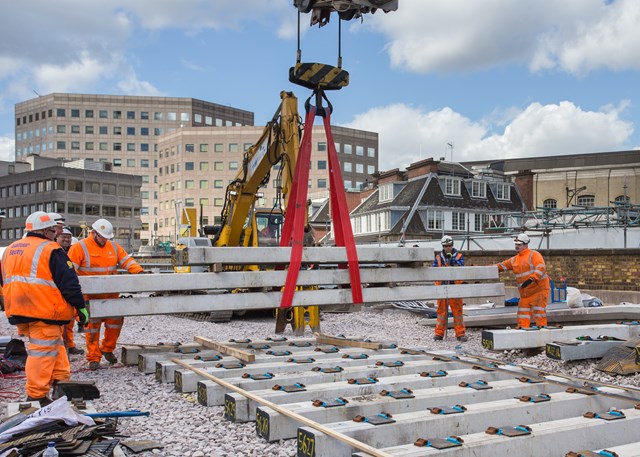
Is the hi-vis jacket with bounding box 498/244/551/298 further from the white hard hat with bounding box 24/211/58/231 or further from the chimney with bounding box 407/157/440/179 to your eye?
the chimney with bounding box 407/157/440/179

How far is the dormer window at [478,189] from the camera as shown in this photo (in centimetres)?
4072

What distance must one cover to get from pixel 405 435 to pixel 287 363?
2.89 meters

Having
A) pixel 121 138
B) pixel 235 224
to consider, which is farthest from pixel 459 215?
pixel 121 138

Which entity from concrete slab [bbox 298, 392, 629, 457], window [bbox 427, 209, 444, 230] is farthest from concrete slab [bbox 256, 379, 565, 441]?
window [bbox 427, 209, 444, 230]

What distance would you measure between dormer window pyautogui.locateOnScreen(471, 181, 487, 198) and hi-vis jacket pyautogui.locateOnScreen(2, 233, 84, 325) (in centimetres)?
3677

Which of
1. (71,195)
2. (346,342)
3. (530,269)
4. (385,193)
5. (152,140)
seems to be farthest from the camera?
(152,140)

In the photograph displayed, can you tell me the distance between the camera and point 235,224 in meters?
13.9

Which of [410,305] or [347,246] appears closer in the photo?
[347,246]

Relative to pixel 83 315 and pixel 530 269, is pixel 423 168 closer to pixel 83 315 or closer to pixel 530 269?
pixel 530 269

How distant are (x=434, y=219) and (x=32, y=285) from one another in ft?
109

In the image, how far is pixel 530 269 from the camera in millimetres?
10609

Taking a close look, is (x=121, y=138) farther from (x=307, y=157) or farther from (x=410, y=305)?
(x=307, y=157)

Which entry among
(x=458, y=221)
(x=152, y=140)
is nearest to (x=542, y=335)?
(x=458, y=221)

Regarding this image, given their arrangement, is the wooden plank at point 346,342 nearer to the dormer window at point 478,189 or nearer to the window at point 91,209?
the dormer window at point 478,189
